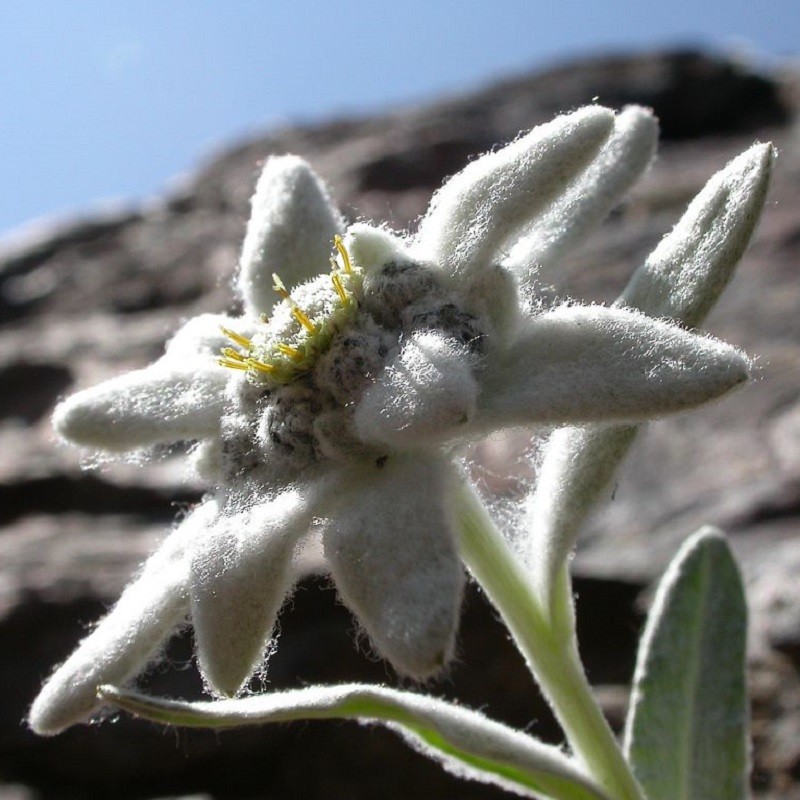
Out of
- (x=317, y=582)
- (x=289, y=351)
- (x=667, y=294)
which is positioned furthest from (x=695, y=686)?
(x=317, y=582)

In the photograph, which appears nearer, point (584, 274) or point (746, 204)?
point (746, 204)

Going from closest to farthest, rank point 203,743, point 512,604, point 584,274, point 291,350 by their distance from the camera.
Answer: point 291,350 < point 512,604 < point 203,743 < point 584,274

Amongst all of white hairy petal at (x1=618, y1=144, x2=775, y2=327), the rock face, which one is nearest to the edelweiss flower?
white hairy petal at (x1=618, y1=144, x2=775, y2=327)

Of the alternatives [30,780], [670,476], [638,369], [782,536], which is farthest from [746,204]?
[30,780]

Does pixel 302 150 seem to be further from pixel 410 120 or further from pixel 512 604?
pixel 512 604

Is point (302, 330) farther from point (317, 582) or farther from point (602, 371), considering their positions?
point (317, 582)

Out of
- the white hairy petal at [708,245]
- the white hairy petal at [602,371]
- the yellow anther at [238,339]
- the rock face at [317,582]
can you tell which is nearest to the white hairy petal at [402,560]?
the white hairy petal at [602,371]

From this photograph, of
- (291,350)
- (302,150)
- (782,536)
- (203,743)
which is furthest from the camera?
(302,150)

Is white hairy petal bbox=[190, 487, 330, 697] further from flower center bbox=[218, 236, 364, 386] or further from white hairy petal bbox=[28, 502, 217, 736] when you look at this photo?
flower center bbox=[218, 236, 364, 386]
